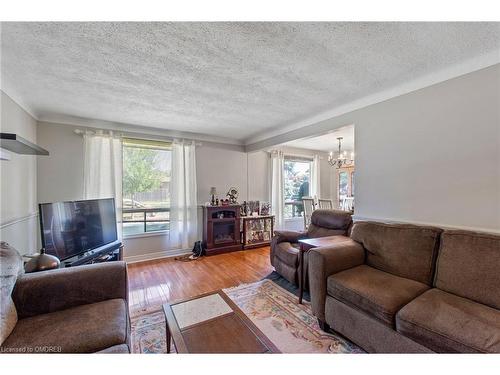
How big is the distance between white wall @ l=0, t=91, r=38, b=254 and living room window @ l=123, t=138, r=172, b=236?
1.13m

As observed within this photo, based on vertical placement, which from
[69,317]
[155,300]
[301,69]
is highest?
[301,69]

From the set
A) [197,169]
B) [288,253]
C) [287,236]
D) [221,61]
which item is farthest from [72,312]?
[197,169]

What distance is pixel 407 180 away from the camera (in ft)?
7.23

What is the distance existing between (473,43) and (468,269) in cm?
164

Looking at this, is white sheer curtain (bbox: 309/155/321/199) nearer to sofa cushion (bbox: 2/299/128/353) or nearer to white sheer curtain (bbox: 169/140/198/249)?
white sheer curtain (bbox: 169/140/198/249)

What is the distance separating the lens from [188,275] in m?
3.18

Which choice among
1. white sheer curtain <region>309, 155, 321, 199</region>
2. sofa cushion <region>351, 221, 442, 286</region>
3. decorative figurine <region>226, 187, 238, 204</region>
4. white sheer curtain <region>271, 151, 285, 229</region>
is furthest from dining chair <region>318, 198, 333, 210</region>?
sofa cushion <region>351, 221, 442, 286</region>

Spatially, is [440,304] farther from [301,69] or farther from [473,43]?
[301,69]

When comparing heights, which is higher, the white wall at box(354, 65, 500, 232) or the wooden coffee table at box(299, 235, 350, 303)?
the white wall at box(354, 65, 500, 232)

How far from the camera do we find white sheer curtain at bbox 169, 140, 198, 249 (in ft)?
13.2

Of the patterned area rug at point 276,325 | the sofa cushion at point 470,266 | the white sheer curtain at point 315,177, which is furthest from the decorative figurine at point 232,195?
the sofa cushion at point 470,266

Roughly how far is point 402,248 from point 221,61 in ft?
7.39

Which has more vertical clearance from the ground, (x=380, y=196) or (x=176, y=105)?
(x=176, y=105)

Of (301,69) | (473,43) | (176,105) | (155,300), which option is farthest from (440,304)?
(176,105)
